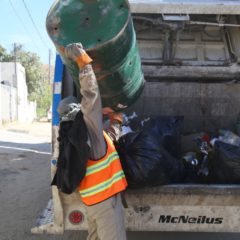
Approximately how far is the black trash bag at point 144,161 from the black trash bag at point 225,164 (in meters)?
0.30

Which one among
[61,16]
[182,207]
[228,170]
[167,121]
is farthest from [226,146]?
[61,16]

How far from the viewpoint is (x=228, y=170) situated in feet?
11.2

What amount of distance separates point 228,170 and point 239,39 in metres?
1.63

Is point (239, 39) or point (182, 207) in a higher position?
point (239, 39)

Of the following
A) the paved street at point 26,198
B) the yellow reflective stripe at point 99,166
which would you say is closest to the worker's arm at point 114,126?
the yellow reflective stripe at point 99,166

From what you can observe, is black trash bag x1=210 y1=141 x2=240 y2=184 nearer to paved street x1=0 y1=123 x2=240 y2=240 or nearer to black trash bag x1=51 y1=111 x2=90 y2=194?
black trash bag x1=51 y1=111 x2=90 y2=194

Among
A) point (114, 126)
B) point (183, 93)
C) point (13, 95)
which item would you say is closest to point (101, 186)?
point (114, 126)

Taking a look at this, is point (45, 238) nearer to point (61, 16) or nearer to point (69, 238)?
point (69, 238)

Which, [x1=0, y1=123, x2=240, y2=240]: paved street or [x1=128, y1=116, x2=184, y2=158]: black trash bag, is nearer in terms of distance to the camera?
[x1=128, y1=116, x2=184, y2=158]: black trash bag

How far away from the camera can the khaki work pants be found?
2.97 meters

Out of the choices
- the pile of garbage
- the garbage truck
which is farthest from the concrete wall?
the pile of garbage

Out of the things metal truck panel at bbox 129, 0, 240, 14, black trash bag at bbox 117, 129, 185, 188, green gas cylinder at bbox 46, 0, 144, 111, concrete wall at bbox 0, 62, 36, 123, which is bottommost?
concrete wall at bbox 0, 62, 36, 123

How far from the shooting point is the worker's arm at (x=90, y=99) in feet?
9.17

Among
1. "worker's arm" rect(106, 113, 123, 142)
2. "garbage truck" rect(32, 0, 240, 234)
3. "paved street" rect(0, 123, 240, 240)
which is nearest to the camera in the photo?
"garbage truck" rect(32, 0, 240, 234)
